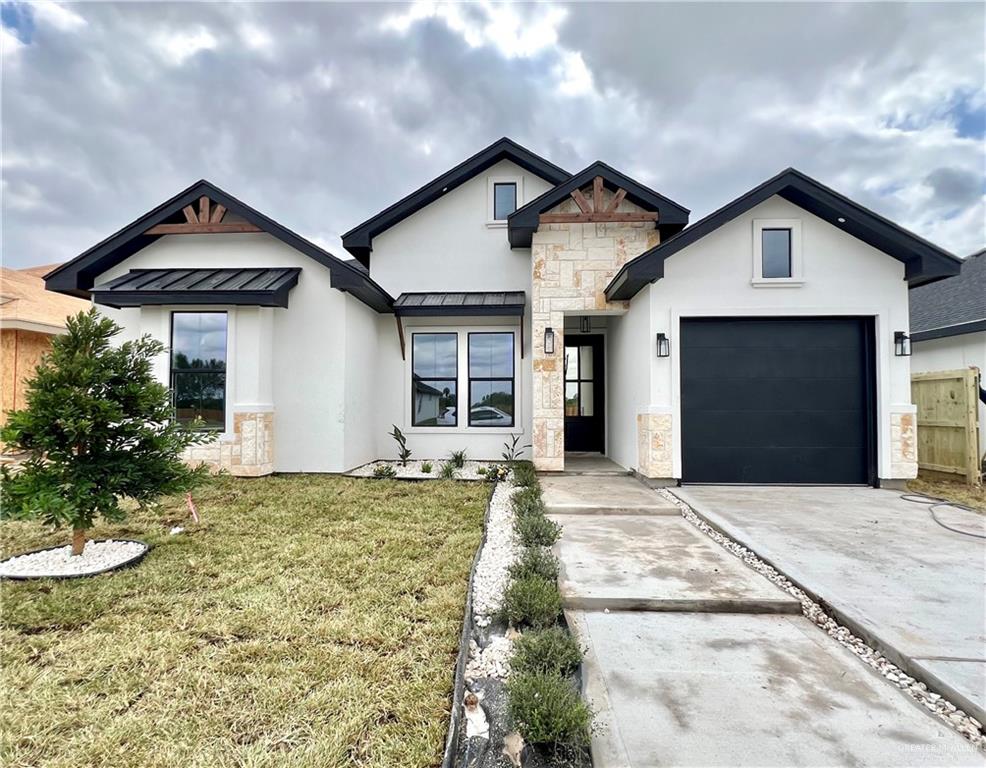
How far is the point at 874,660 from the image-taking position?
260 cm

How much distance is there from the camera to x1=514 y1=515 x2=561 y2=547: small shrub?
14.4ft

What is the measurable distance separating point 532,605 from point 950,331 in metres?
10.7

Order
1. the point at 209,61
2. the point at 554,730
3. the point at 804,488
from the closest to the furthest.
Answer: the point at 554,730, the point at 804,488, the point at 209,61

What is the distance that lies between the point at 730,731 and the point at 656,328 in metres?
5.89

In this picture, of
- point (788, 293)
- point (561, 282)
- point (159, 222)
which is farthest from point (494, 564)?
point (159, 222)

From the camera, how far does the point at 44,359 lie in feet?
13.0

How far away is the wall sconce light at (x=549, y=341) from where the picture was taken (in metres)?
8.08

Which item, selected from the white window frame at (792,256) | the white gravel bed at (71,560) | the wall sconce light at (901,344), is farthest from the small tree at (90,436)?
the wall sconce light at (901,344)

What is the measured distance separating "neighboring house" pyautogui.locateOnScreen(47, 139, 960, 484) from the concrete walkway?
3.78 metres

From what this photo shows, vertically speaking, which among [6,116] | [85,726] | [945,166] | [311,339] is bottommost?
[85,726]

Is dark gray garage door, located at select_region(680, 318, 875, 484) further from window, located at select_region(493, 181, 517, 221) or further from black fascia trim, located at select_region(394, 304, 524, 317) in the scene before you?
window, located at select_region(493, 181, 517, 221)

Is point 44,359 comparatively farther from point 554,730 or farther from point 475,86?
point 475,86

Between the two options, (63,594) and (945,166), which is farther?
(945,166)

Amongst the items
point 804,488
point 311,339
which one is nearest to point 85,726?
point 311,339
